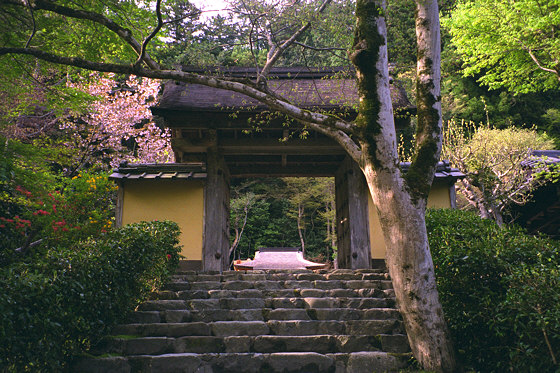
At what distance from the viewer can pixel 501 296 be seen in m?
4.05

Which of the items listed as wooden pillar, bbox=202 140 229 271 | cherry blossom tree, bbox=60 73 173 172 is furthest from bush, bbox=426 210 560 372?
cherry blossom tree, bbox=60 73 173 172

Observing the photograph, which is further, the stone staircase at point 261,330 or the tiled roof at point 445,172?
the tiled roof at point 445,172

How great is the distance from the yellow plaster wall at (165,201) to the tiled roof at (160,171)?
23cm

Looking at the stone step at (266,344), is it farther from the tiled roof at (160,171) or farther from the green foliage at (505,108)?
the green foliage at (505,108)

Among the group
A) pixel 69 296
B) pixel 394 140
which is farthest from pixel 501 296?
pixel 69 296

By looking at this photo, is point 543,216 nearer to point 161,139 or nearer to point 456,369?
point 456,369

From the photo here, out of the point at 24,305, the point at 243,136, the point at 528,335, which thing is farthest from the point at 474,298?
the point at 243,136

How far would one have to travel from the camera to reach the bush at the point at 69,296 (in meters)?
3.24

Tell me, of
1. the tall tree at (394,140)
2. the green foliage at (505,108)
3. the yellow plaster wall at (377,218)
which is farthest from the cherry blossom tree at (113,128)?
the green foliage at (505,108)

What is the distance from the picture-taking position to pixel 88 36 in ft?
24.1

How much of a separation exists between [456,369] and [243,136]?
6666 millimetres

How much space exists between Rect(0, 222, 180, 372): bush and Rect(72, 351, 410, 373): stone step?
0.64 metres

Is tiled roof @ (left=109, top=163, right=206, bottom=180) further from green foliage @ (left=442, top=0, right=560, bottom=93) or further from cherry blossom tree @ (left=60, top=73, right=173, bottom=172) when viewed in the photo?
green foliage @ (left=442, top=0, right=560, bottom=93)

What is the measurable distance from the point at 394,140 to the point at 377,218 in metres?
4.91
